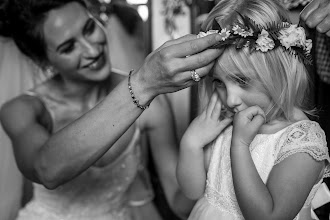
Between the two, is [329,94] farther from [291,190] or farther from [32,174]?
[32,174]

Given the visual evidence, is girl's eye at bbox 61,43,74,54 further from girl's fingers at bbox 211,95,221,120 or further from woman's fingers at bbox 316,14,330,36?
woman's fingers at bbox 316,14,330,36

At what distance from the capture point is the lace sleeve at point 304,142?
121 centimetres

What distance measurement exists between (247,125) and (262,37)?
0.21 metres

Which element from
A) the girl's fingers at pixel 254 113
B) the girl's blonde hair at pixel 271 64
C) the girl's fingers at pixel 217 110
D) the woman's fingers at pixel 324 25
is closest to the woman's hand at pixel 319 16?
the woman's fingers at pixel 324 25

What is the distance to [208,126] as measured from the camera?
4.62 feet

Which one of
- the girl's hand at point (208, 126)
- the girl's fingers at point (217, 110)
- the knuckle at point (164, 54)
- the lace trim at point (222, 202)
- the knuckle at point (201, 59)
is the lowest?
the lace trim at point (222, 202)

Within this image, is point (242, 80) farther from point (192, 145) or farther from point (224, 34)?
point (192, 145)

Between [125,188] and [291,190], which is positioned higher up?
[291,190]

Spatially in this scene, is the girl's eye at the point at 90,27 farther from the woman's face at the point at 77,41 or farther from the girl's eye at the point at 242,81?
the girl's eye at the point at 242,81

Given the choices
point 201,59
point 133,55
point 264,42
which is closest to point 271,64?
point 264,42

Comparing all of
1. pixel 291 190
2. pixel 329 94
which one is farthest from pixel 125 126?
pixel 329 94

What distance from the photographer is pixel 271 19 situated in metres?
1.25

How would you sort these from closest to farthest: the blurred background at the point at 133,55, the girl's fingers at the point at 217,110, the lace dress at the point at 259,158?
the lace dress at the point at 259,158 < the girl's fingers at the point at 217,110 < the blurred background at the point at 133,55

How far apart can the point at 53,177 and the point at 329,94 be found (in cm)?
81
